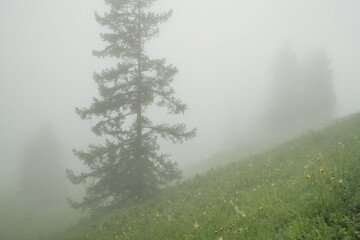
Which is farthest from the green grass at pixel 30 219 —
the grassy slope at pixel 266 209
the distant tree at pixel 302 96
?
the distant tree at pixel 302 96

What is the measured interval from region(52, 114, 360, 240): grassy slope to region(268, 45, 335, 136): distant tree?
24.8 meters

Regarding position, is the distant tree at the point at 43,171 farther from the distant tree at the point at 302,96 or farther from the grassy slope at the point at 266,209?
the distant tree at the point at 302,96

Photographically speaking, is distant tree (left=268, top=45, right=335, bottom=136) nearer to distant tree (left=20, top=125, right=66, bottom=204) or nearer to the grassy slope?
the grassy slope

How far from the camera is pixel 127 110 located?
13.0 metres

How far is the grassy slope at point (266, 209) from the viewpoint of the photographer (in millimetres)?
3730

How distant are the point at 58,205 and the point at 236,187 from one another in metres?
33.6

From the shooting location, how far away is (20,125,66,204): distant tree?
111 ft

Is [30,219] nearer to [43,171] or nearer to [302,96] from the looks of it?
[43,171]

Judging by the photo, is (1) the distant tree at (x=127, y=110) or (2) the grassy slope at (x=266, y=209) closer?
(2) the grassy slope at (x=266, y=209)

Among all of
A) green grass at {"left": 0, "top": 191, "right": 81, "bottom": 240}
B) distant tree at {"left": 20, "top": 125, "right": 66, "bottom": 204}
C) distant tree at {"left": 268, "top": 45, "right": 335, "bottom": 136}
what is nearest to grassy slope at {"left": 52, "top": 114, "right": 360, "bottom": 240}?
green grass at {"left": 0, "top": 191, "right": 81, "bottom": 240}

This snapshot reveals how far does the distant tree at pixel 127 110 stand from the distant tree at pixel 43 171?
2609 centimetres

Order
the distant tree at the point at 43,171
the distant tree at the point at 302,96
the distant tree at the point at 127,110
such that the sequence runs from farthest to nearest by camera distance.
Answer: the distant tree at the point at 43,171 < the distant tree at the point at 302,96 < the distant tree at the point at 127,110

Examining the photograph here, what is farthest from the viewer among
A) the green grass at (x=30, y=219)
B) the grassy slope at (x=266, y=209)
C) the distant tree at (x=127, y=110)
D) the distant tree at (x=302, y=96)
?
the distant tree at (x=302, y=96)

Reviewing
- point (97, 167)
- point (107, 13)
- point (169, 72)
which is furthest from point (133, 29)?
point (97, 167)
